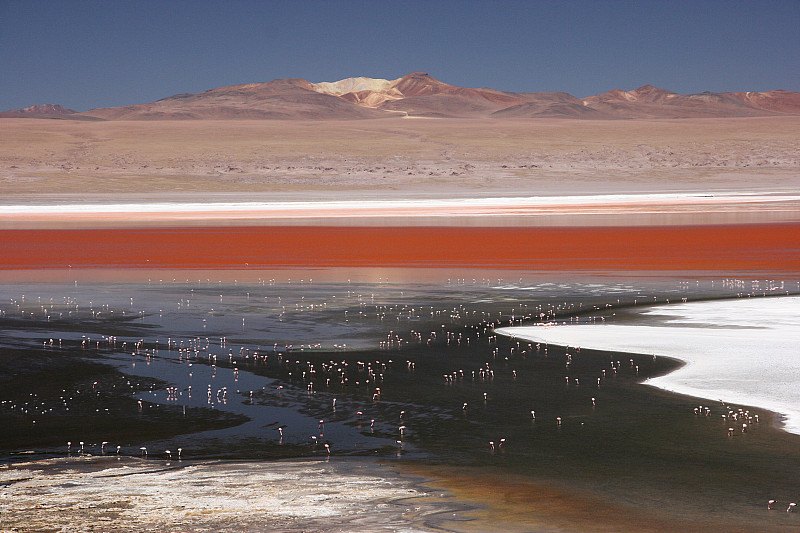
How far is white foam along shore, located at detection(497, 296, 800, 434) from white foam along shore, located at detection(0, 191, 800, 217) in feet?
118

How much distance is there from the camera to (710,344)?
14.9 meters

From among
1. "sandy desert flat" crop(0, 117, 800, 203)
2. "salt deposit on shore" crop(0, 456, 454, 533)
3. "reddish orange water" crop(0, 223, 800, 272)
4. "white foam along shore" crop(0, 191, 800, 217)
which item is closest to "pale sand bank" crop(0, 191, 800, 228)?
"white foam along shore" crop(0, 191, 800, 217)

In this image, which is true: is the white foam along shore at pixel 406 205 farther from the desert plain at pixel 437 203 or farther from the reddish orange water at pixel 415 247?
the reddish orange water at pixel 415 247

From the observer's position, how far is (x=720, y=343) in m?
15.0

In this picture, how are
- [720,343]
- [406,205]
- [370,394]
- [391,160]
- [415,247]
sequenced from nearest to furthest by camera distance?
1. [370,394]
2. [720,343]
3. [415,247]
4. [406,205]
5. [391,160]

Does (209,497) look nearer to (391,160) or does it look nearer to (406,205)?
(406,205)

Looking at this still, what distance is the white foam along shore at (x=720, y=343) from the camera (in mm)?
11812

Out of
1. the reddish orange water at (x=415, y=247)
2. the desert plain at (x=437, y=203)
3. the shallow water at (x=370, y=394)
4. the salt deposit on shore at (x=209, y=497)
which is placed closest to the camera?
the salt deposit on shore at (x=209, y=497)

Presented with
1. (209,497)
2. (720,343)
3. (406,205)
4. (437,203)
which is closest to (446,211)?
(406,205)

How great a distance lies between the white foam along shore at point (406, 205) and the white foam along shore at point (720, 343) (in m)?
35.9

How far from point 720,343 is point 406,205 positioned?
47.8m

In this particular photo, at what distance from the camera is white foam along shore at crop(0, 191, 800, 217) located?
2261 inches

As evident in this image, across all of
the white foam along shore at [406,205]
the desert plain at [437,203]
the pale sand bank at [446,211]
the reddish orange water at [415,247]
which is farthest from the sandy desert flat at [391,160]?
the reddish orange water at [415,247]

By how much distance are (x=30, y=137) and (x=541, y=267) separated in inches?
4027
